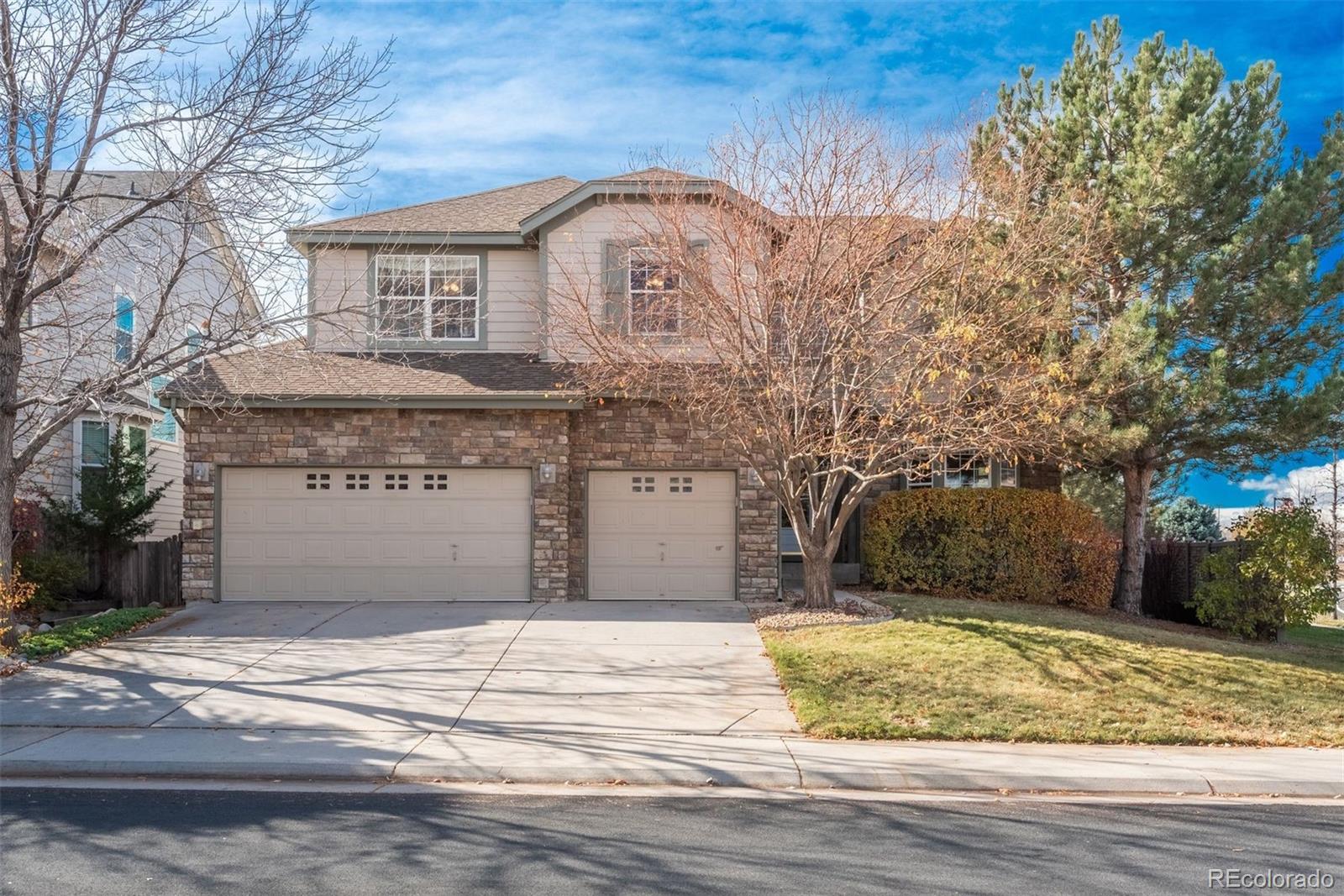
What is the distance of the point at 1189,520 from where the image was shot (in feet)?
108

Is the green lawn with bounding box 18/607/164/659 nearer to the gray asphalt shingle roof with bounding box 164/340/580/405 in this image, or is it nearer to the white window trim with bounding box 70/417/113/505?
the gray asphalt shingle roof with bounding box 164/340/580/405

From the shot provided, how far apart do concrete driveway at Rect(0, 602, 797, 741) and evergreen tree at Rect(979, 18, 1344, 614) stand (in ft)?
22.7

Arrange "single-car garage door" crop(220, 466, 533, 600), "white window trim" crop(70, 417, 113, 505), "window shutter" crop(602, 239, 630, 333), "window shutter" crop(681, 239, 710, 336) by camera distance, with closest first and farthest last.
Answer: "window shutter" crop(681, 239, 710, 336), "window shutter" crop(602, 239, 630, 333), "single-car garage door" crop(220, 466, 533, 600), "white window trim" crop(70, 417, 113, 505)

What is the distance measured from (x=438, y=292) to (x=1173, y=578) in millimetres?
13716

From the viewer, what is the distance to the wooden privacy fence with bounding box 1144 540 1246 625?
60.3ft

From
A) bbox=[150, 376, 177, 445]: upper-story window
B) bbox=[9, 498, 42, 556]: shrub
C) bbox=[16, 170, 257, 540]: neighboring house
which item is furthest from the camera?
bbox=[150, 376, 177, 445]: upper-story window

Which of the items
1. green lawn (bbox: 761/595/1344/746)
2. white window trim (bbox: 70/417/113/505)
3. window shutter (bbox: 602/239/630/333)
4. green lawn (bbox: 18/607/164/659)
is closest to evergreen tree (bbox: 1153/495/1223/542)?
green lawn (bbox: 761/595/1344/746)

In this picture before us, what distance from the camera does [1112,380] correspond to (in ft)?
49.7

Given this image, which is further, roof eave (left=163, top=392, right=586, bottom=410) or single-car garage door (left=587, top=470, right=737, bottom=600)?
single-car garage door (left=587, top=470, right=737, bottom=600)

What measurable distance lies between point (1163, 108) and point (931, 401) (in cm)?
562

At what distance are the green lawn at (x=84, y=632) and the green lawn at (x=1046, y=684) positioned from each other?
8.22 m

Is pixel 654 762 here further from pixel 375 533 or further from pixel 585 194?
pixel 585 194

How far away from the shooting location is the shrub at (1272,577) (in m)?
15.4

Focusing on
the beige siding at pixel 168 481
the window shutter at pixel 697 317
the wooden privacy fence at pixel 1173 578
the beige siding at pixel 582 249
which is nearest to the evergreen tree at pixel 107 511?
the beige siding at pixel 168 481
